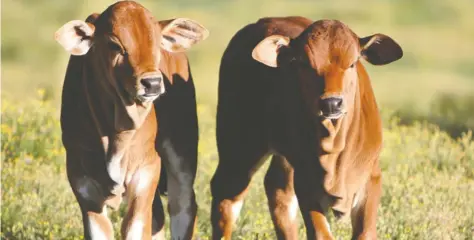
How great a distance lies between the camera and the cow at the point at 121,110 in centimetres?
793

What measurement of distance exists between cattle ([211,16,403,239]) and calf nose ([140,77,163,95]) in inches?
30.9

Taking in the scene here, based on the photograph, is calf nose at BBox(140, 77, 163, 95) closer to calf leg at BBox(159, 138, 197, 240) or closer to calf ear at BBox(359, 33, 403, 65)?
calf leg at BBox(159, 138, 197, 240)

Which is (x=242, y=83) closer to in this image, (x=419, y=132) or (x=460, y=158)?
(x=460, y=158)

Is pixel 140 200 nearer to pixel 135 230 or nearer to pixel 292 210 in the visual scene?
pixel 135 230

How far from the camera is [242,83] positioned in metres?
9.28

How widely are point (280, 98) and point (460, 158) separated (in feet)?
17.9

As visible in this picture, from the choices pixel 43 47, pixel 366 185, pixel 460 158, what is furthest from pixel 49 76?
pixel 366 185

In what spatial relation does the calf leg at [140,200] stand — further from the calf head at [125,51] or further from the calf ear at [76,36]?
the calf ear at [76,36]

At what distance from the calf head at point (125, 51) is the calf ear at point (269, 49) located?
0.54 m

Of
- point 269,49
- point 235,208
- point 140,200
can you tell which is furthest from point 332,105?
point 235,208

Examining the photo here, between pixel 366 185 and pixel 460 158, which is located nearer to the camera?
pixel 366 185

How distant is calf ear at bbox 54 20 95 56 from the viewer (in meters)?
8.05

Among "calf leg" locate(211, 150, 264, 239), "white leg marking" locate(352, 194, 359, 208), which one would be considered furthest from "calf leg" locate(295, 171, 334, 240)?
"calf leg" locate(211, 150, 264, 239)

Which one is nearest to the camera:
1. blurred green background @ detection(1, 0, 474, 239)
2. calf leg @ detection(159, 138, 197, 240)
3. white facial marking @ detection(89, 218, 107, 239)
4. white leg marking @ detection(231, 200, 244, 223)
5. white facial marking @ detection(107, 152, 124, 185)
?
white facial marking @ detection(107, 152, 124, 185)
